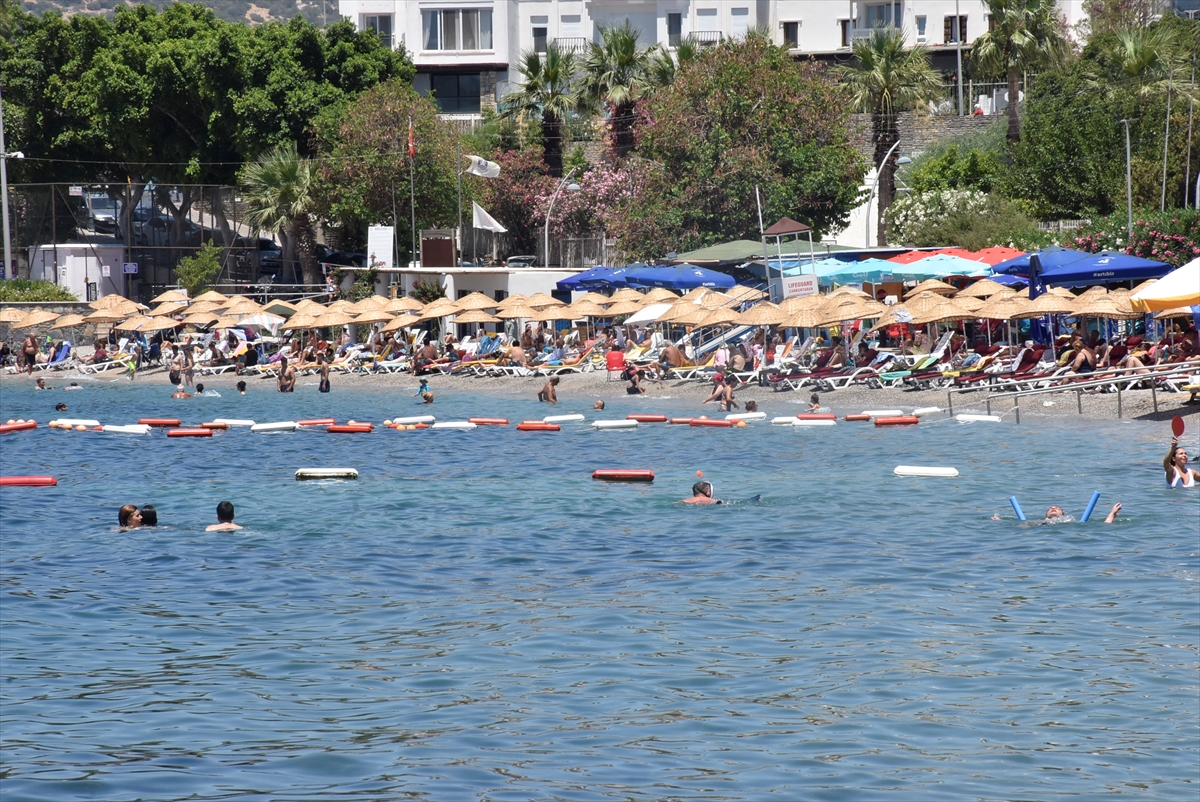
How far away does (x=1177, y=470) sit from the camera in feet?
58.6

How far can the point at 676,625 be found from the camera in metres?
12.4

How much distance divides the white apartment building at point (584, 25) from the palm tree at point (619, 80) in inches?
544

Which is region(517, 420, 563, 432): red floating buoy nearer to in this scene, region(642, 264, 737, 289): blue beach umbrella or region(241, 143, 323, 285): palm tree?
region(642, 264, 737, 289): blue beach umbrella

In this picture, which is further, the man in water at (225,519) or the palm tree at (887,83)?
the palm tree at (887,83)

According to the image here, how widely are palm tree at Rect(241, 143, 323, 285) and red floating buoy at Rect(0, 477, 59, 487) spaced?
26.4 metres

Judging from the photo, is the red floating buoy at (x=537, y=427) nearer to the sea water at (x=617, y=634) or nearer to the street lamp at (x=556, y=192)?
the sea water at (x=617, y=634)

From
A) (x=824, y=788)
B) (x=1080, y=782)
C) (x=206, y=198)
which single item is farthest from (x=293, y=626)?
(x=206, y=198)

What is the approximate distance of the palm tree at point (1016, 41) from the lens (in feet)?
145

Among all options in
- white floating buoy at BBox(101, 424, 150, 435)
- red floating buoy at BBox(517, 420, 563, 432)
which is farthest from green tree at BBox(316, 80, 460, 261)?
red floating buoy at BBox(517, 420, 563, 432)

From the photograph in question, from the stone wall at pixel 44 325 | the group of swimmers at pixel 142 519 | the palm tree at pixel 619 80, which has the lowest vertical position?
the group of swimmers at pixel 142 519

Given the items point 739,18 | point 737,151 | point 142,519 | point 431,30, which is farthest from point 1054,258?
point 431,30

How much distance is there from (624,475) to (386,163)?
94.2 ft

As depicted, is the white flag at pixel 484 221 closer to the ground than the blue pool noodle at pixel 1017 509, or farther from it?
farther from it

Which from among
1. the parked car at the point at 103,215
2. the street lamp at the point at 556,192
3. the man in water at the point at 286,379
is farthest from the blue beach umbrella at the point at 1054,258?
the parked car at the point at 103,215
